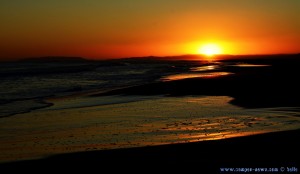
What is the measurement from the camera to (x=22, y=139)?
12.9m

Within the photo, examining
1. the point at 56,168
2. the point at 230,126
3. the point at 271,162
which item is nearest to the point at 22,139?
the point at 56,168

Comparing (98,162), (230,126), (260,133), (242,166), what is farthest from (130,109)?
(242,166)

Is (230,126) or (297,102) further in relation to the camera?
(297,102)

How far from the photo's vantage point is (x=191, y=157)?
9.80m

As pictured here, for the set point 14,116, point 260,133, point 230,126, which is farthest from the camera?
point 14,116

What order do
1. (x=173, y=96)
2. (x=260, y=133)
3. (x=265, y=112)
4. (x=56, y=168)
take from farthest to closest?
(x=173, y=96)
(x=265, y=112)
(x=260, y=133)
(x=56, y=168)

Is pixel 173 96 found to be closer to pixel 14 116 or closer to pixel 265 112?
pixel 265 112

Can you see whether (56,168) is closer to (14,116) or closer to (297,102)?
(14,116)

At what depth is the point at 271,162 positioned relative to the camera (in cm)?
896

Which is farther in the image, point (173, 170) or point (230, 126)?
point (230, 126)

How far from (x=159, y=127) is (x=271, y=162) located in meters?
5.81

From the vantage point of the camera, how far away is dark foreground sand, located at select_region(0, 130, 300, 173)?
29.8 feet

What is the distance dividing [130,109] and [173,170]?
10686 millimetres

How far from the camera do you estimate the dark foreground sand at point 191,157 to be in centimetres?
909
